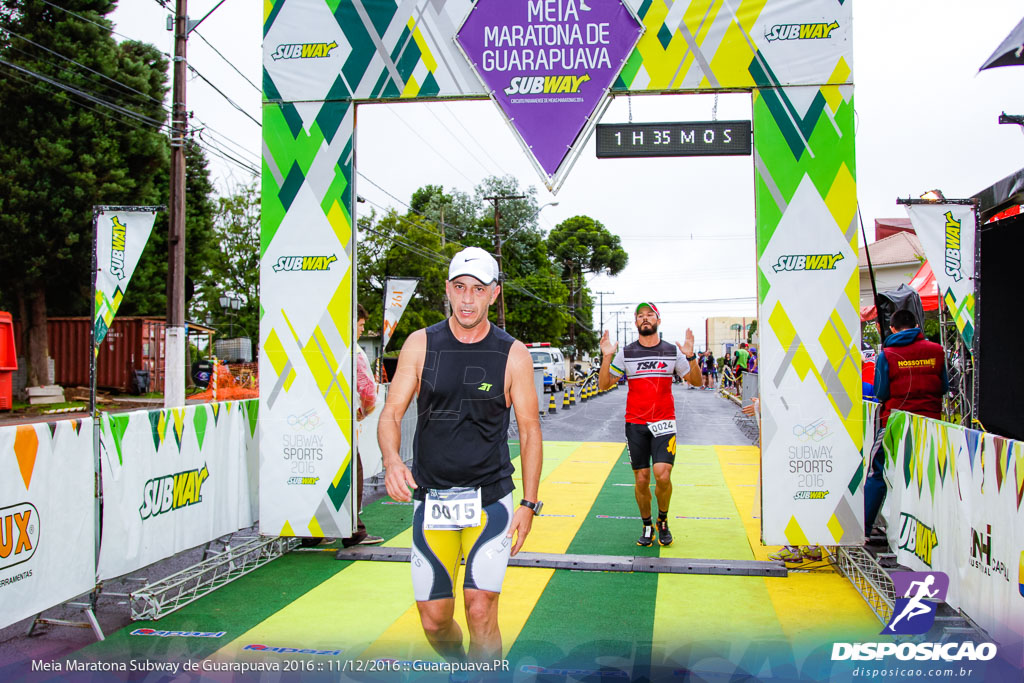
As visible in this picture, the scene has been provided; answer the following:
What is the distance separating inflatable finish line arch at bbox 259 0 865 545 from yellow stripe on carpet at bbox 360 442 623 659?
1.73 meters

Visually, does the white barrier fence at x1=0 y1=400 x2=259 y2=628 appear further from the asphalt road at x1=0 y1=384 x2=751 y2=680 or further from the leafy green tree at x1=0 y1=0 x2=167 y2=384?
the leafy green tree at x1=0 y1=0 x2=167 y2=384

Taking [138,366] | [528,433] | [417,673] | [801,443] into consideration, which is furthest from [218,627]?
[138,366]

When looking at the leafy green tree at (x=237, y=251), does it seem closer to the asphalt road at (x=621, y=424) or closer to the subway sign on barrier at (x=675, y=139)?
the asphalt road at (x=621, y=424)

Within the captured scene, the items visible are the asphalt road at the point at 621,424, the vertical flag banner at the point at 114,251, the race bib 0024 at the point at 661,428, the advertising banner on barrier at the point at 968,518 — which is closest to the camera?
the advertising banner on barrier at the point at 968,518

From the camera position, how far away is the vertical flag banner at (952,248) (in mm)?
6074

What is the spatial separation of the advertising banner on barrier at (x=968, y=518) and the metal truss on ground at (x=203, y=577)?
5038 mm

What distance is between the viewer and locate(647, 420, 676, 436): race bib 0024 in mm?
6766

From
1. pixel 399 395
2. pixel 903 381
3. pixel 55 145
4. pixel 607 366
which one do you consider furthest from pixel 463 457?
pixel 55 145

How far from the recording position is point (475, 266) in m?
3.61

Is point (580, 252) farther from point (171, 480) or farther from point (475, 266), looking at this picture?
point (475, 266)

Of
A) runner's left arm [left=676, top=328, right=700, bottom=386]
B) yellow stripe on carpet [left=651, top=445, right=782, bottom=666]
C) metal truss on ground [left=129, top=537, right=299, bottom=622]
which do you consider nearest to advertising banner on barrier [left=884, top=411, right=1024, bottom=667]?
yellow stripe on carpet [left=651, top=445, right=782, bottom=666]

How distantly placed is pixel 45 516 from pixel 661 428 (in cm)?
464

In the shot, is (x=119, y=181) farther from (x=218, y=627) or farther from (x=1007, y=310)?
(x=1007, y=310)

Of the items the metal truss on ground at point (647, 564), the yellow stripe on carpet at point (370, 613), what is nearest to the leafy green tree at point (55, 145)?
the yellow stripe on carpet at point (370, 613)
